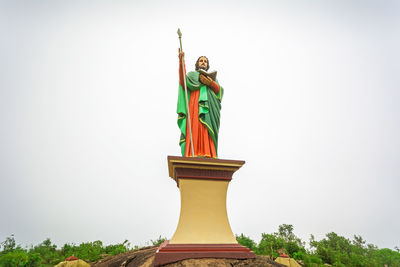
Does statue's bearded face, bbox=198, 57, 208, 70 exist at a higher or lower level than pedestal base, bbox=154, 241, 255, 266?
higher

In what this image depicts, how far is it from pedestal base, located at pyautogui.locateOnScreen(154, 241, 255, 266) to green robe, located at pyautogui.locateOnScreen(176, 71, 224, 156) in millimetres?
1959

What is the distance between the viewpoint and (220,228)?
3.83 m

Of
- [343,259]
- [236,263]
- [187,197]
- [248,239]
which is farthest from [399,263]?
[187,197]

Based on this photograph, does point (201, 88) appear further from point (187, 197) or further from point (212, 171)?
point (187, 197)

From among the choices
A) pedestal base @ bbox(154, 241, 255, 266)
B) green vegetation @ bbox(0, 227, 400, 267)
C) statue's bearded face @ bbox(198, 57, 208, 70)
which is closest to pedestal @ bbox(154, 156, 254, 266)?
pedestal base @ bbox(154, 241, 255, 266)

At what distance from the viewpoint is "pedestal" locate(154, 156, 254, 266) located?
3.50m

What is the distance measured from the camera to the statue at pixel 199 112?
459 cm

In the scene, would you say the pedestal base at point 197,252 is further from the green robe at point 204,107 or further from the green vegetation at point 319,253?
the green vegetation at point 319,253

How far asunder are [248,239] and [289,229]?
8709 millimetres

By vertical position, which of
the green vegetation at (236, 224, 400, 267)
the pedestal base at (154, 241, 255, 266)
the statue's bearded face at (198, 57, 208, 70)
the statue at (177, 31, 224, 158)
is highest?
the statue's bearded face at (198, 57, 208, 70)

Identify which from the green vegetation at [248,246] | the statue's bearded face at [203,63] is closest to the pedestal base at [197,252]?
the statue's bearded face at [203,63]

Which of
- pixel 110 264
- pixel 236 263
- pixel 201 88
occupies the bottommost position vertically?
pixel 110 264

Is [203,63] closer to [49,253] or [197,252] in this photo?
[197,252]

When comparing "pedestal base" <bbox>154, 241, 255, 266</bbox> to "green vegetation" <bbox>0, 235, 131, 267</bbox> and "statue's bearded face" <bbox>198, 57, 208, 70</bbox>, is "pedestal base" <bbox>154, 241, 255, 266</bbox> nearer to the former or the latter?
"statue's bearded face" <bbox>198, 57, 208, 70</bbox>
